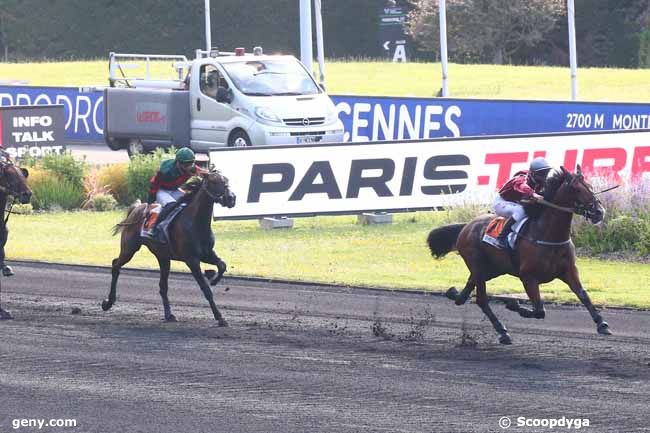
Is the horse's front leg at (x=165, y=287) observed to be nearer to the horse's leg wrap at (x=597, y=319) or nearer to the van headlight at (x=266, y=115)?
the horse's leg wrap at (x=597, y=319)

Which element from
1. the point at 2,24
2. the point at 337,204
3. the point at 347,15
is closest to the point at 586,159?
the point at 337,204

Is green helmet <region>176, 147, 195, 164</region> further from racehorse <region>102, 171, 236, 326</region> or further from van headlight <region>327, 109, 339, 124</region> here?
van headlight <region>327, 109, 339, 124</region>

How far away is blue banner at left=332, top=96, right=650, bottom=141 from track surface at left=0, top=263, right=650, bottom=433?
14.3 meters

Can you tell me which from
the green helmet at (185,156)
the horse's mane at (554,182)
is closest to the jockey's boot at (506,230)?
the horse's mane at (554,182)

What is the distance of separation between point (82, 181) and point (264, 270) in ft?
28.7

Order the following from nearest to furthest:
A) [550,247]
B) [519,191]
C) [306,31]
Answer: [550,247] < [519,191] < [306,31]

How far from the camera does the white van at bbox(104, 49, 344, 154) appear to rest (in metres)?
26.3

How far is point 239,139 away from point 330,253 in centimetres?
879

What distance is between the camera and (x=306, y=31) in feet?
97.8

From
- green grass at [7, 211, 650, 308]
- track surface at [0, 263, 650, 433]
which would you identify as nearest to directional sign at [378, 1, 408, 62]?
green grass at [7, 211, 650, 308]

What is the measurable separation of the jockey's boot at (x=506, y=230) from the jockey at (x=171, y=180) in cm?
352

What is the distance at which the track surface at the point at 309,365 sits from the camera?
9.17m

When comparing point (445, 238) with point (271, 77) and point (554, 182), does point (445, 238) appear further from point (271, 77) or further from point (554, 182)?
point (271, 77)

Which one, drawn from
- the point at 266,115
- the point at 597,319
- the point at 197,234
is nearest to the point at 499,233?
the point at 597,319
